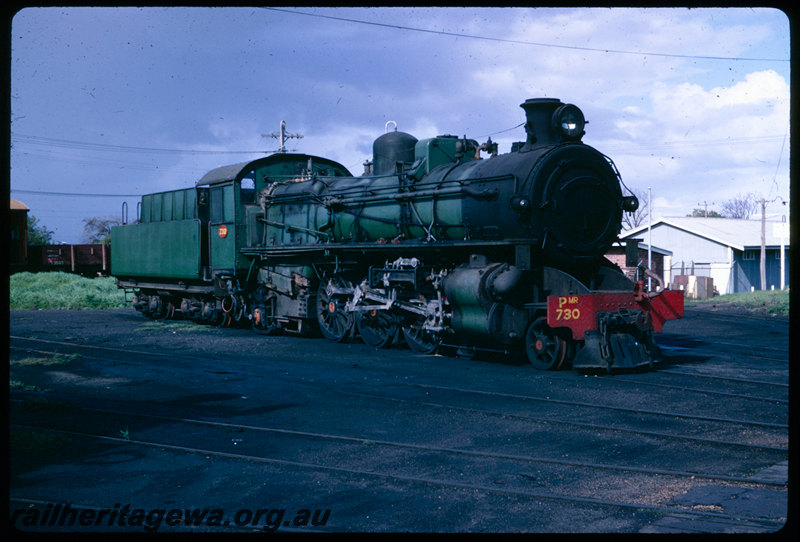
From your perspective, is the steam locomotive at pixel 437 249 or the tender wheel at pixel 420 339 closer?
the steam locomotive at pixel 437 249

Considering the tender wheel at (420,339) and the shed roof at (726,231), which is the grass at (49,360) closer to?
the tender wheel at (420,339)

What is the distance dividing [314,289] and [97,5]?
1211 cm

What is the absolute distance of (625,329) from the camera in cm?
1095

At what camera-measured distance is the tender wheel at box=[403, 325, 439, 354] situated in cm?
1321

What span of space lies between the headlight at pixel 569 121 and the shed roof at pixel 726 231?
30352 mm

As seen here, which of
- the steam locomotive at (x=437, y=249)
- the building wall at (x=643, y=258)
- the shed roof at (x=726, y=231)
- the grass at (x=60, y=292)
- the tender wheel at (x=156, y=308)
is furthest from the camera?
the shed roof at (x=726, y=231)

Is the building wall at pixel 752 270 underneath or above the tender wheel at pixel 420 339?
above

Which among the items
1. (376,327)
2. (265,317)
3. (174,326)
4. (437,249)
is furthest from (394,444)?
(174,326)

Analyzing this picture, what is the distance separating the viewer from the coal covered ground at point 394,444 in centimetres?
493

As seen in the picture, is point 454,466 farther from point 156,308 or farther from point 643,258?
point 643,258

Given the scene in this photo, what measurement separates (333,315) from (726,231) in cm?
3567

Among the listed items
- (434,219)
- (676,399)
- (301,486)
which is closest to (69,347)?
(434,219)

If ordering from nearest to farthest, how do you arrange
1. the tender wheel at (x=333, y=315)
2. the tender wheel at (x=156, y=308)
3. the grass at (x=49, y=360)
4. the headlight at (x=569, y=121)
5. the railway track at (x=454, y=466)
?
the railway track at (x=454, y=466)
the headlight at (x=569, y=121)
the grass at (x=49, y=360)
the tender wheel at (x=333, y=315)
the tender wheel at (x=156, y=308)

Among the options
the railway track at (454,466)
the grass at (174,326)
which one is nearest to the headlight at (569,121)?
the railway track at (454,466)
